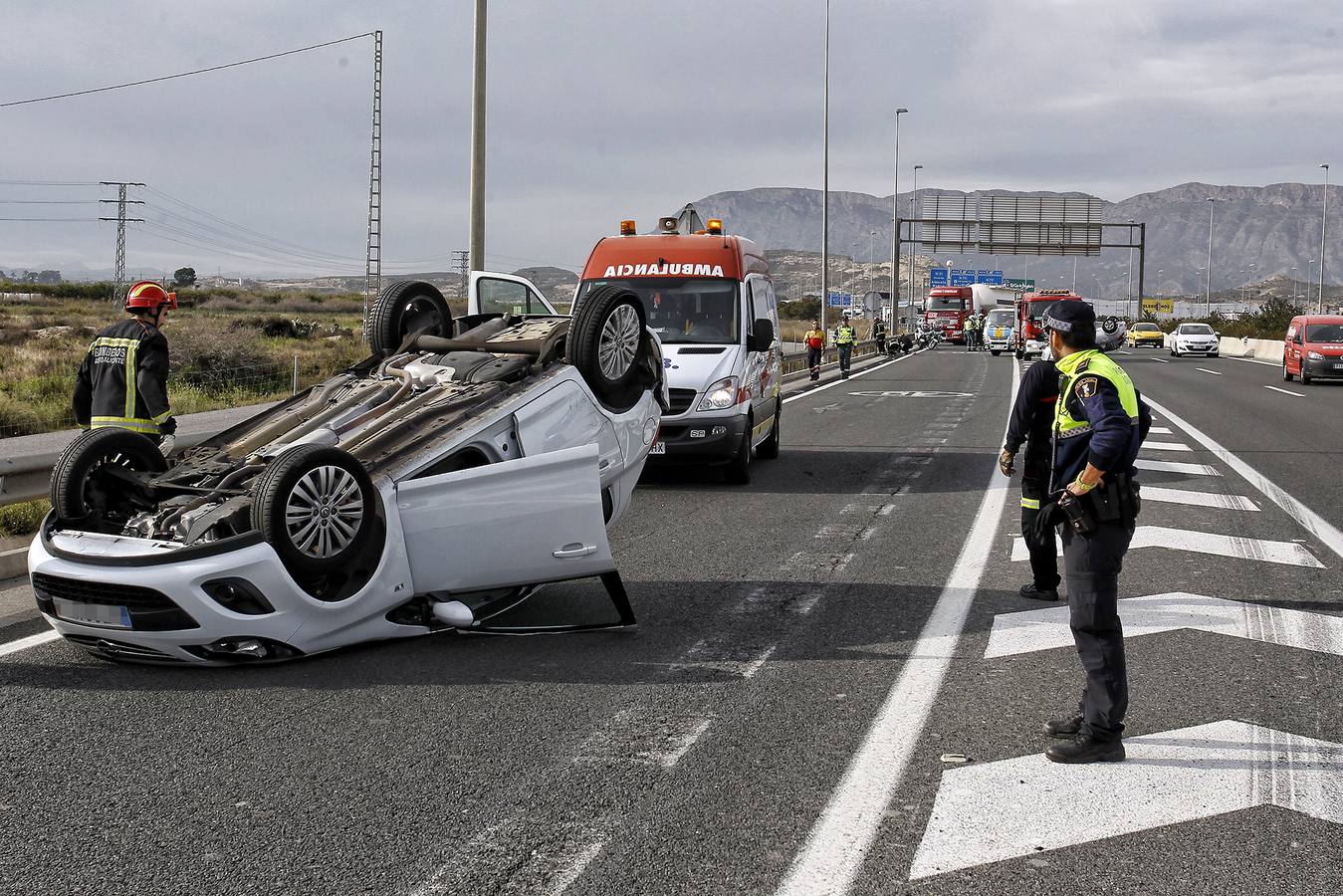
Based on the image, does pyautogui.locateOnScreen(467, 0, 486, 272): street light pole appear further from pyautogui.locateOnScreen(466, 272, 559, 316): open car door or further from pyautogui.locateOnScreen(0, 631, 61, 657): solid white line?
pyautogui.locateOnScreen(0, 631, 61, 657): solid white line

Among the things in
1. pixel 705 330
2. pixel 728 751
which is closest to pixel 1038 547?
pixel 728 751

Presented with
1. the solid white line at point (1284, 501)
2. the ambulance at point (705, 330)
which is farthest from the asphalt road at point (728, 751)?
the ambulance at point (705, 330)

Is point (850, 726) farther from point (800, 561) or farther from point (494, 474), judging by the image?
point (800, 561)

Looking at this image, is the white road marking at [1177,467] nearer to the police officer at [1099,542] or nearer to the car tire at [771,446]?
the car tire at [771,446]

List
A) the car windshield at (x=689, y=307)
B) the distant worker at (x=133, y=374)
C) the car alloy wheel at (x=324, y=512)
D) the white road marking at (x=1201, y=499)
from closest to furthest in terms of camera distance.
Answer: the car alloy wheel at (x=324, y=512) → the distant worker at (x=133, y=374) → the white road marking at (x=1201, y=499) → the car windshield at (x=689, y=307)

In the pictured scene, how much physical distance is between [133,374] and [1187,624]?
6106mm

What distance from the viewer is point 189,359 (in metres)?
34.1

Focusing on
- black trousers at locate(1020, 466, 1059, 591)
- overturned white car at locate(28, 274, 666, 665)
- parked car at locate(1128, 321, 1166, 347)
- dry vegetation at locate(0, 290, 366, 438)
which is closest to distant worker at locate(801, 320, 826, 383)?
dry vegetation at locate(0, 290, 366, 438)

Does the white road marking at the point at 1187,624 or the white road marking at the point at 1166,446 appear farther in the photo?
the white road marking at the point at 1166,446

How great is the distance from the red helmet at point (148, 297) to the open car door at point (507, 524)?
2604mm

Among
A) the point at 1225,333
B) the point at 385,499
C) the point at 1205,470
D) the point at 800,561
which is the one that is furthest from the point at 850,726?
the point at 1225,333

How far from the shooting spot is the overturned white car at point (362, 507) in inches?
219

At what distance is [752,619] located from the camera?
278 inches

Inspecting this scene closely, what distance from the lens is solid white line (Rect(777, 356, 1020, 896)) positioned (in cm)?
384
